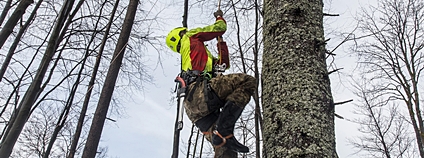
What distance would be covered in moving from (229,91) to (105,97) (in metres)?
3.07

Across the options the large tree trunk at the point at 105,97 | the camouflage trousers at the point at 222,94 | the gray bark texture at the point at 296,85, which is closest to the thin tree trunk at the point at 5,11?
the large tree trunk at the point at 105,97

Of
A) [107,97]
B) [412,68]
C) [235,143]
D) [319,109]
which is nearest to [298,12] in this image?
[319,109]

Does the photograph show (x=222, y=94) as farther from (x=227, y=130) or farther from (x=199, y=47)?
(x=199, y=47)

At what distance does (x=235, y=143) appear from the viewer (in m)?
2.91

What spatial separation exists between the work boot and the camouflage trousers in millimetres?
64

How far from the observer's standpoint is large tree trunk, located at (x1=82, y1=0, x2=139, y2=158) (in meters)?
5.23

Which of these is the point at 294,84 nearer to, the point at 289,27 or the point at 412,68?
the point at 289,27

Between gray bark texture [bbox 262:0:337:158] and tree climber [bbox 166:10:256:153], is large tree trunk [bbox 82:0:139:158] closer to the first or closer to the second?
tree climber [bbox 166:10:256:153]

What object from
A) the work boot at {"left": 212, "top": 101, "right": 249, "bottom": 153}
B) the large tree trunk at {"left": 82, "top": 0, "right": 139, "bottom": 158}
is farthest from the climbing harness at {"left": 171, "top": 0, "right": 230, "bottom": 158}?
the large tree trunk at {"left": 82, "top": 0, "right": 139, "bottom": 158}

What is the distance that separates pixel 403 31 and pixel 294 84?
41.9 feet

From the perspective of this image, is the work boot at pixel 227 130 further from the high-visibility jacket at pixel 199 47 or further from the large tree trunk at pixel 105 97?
the large tree trunk at pixel 105 97

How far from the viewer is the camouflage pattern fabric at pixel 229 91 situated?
3004 millimetres

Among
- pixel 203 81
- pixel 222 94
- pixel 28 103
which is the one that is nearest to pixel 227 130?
pixel 222 94

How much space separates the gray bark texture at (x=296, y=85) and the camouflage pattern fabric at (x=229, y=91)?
3.56ft
